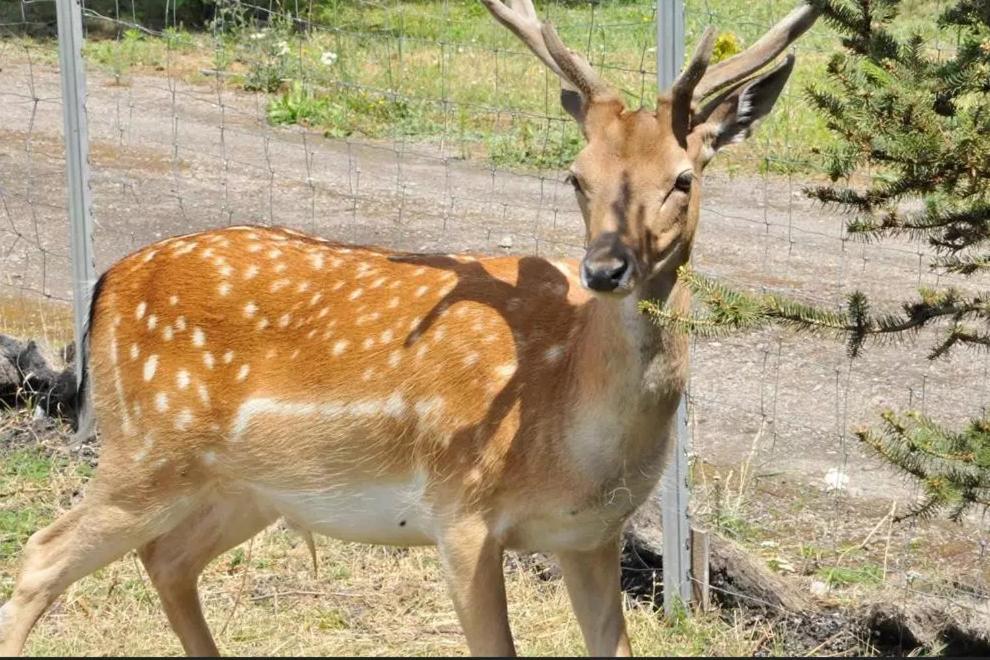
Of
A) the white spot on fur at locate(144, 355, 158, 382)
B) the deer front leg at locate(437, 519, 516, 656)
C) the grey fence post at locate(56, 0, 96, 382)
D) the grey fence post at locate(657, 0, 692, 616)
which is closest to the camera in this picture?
the deer front leg at locate(437, 519, 516, 656)

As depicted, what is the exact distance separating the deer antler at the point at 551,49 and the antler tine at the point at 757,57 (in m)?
0.29

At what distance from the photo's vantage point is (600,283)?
4.00 meters

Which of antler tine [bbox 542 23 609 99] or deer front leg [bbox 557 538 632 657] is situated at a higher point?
antler tine [bbox 542 23 609 99]

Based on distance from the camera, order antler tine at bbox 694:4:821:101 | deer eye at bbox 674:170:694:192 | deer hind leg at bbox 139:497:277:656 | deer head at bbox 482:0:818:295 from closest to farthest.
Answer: deer head at bbox 482:0:818:295, deer eye at bbox 674:170:694:192, antler tine at bbox 694:4:821:101, deer hind leg at bbox 139:497:277:656

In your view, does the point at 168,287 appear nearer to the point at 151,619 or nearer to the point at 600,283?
the point at 151,619

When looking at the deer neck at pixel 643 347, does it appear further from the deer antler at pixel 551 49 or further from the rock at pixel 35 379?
the rock at pixel 35 379

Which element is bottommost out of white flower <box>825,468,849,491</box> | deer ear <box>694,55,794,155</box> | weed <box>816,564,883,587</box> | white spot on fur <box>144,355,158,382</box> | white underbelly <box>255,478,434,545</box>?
weed <box>816,564,883,587</box>

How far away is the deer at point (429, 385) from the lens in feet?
14.5

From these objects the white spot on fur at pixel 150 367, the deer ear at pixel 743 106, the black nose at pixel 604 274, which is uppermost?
the deer ear at pixel 743 106

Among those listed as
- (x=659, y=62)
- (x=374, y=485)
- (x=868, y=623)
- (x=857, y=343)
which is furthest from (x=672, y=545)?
(x=857, y=343)

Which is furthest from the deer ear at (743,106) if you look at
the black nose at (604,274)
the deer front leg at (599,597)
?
the deer front leg at (599,597)

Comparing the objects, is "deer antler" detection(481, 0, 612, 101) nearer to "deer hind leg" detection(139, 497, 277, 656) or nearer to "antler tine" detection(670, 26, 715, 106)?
"antler tine" detection(670, 26, 715, 106)

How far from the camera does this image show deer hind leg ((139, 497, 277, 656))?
5.33 m

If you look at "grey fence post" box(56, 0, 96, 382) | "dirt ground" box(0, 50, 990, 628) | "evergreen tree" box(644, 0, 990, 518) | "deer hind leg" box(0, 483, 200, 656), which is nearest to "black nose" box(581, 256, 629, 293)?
"evergreen tree" box(644, 0, 990, 518)
